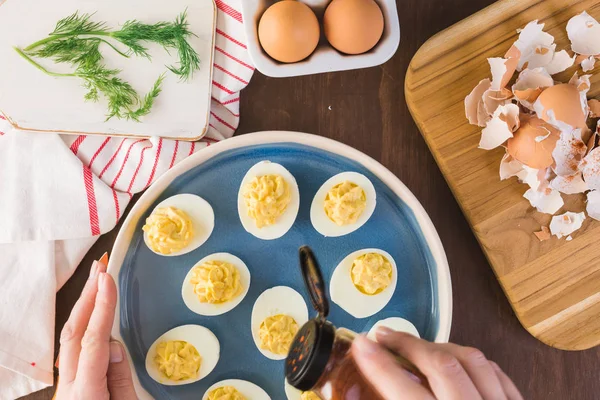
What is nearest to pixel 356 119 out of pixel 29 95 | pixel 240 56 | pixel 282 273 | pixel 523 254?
pixel 240 56

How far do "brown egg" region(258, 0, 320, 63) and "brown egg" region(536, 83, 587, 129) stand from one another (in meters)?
0.56

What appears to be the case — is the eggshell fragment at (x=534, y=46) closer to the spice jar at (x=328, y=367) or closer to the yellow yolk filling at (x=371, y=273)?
the yellow yolk filling at (x=371, y=273)

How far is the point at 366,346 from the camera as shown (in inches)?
34.1

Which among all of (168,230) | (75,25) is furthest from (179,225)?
(75,25)

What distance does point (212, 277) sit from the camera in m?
1.33

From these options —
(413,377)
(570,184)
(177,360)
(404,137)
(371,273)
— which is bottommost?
(177,360)

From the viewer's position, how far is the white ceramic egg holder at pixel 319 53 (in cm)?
129

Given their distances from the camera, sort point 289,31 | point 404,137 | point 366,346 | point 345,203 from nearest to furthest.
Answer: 1. point 366,346
2. point 289,31
3. point 345,203
4. point 404,137

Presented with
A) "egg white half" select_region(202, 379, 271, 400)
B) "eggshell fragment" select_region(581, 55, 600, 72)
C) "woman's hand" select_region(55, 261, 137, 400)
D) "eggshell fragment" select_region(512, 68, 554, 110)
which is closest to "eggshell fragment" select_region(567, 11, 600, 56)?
"eggshell fragment" select_region(581, 55, 600, 72)

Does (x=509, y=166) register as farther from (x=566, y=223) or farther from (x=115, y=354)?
(x=115, y=354)

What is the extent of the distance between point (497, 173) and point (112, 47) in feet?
3.40

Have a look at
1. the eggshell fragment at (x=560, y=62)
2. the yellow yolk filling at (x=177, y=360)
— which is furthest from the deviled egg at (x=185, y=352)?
Answer: the eggshell fragment at (x=560, y=62)

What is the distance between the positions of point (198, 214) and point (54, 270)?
0.41m

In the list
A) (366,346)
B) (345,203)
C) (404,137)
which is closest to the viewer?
(366,346)
